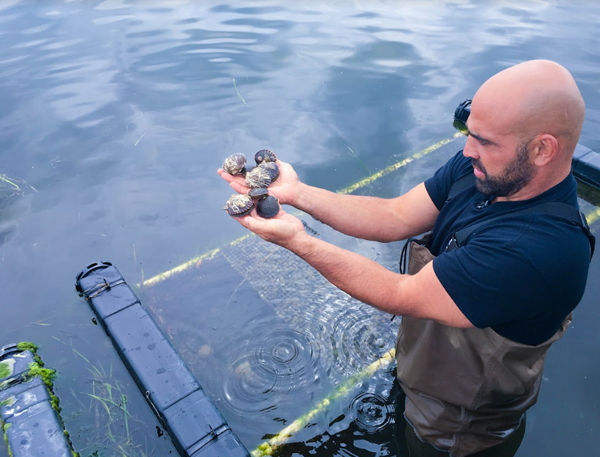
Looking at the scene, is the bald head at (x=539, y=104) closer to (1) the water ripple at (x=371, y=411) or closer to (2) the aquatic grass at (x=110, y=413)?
(1) the water ripple at (x=371, y=411)

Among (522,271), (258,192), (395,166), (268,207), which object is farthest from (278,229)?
(395,166)

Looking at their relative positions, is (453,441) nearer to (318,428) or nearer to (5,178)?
(318,428)

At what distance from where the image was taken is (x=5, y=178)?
5.80 m

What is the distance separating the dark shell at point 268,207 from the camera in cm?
341

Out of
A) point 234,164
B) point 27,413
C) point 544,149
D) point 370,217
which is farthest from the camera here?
point 234,164

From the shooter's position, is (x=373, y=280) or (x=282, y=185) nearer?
(x=373, y=280)

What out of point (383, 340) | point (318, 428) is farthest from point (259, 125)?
point (318, 428)

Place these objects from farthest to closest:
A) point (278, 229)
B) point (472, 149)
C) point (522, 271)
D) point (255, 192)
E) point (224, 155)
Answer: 1. point (224, 155)
2. point (255, 192)
3. point (278, 229)
4. point (472, 149)
5. point (522, 271)

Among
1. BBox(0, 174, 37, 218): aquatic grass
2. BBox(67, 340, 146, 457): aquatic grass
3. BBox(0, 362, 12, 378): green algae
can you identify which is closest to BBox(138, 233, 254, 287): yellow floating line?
BBox(67, 340, 146, 457): aquatic grass

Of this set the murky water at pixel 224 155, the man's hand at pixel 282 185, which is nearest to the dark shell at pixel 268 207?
the man's hand at pixel 282 185

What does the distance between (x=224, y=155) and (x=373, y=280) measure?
156 inches

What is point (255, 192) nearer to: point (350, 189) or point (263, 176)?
point (263, 176)

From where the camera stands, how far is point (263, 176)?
373 centimetres

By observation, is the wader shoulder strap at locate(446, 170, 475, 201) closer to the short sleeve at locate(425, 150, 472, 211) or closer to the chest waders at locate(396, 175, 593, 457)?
the short sleeve at locate(425, 150, 472, 211)
